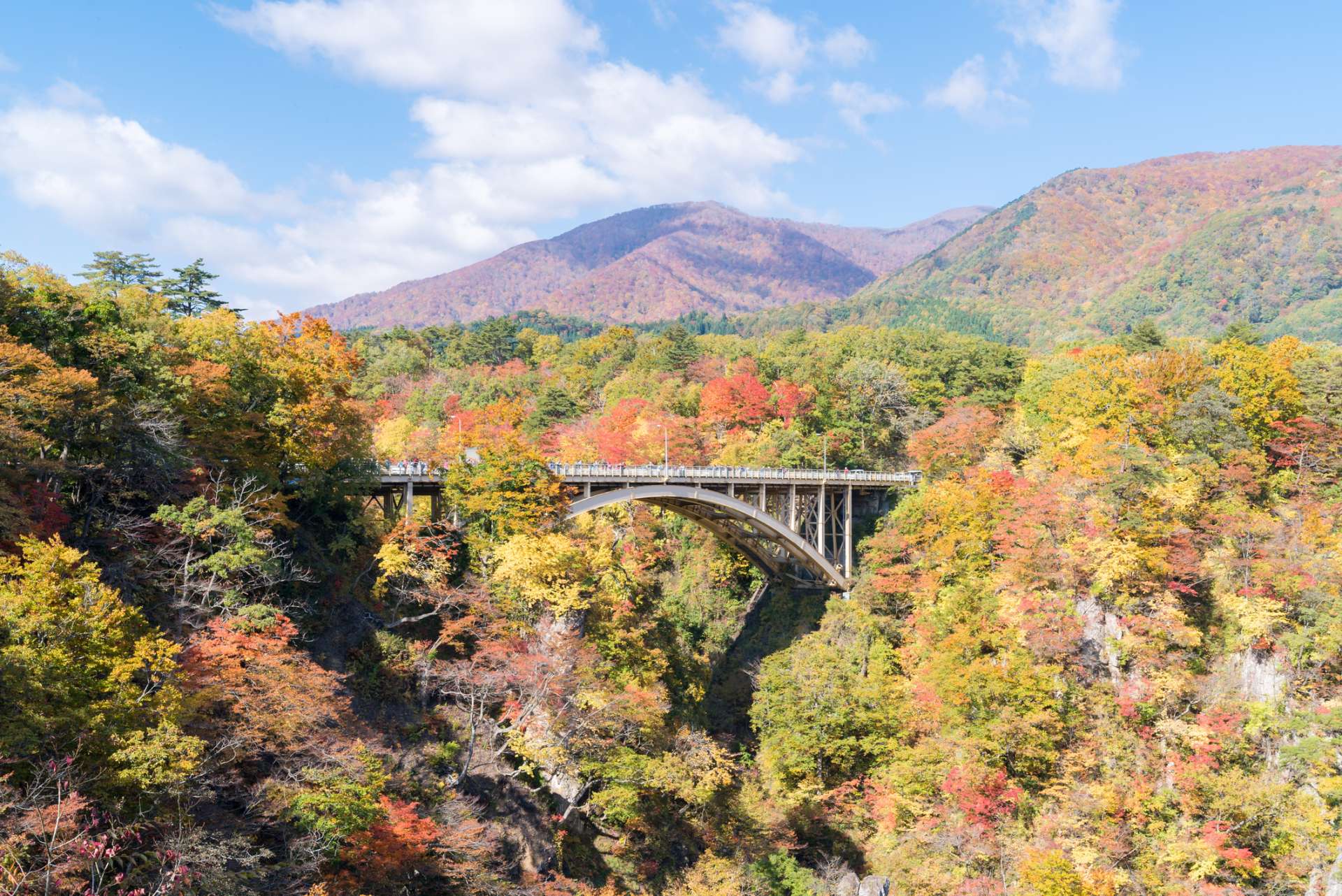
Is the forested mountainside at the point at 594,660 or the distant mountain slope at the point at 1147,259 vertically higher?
the distant mountain slope at the point at 1147,259

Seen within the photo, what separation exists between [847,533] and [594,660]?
1772 cm

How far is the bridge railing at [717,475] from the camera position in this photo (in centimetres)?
3388

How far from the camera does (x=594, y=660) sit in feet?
93.2

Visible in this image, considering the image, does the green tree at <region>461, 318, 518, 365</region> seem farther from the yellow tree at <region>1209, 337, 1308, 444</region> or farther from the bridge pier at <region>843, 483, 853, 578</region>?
the yellow tree at <region>1209, 337, 1308, 444</region>

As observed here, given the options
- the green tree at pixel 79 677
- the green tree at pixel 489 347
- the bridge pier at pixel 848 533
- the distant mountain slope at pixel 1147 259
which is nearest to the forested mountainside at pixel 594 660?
the green tree at pixel 79 677

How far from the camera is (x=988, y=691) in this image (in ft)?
88.5

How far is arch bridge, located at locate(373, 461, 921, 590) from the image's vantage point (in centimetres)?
3350

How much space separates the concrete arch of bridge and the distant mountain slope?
2839 inches

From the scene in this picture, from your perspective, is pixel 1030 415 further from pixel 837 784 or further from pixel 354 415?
pixel 354 415

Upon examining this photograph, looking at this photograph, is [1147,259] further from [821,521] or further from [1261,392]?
[821,521]

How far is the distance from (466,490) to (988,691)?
18274mm

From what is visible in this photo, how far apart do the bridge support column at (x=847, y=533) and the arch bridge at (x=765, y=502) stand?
3cm

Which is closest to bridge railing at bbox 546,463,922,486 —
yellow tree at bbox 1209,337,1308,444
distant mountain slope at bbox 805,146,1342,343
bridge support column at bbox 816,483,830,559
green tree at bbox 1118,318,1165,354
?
Result: bridge support column at bbox 816,483,830,559

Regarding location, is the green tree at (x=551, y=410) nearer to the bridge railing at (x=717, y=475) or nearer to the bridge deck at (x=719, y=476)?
the bridge railing at (x=717, y=475)
